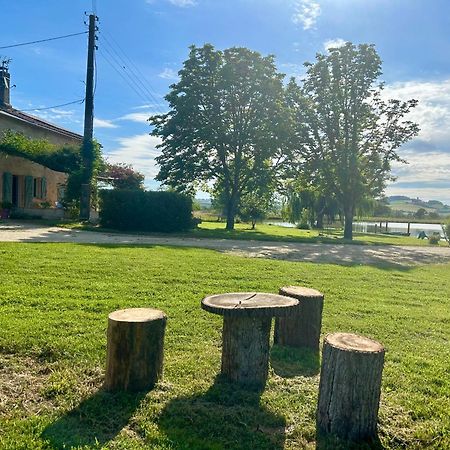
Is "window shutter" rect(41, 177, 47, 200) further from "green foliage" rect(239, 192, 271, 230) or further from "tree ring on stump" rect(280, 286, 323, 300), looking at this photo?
"tree ring on stump" rect(280, 286, 323, 300)

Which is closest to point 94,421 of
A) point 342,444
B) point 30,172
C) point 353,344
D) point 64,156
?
point 342,444

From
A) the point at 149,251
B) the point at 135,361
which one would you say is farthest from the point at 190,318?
the point at 149,251

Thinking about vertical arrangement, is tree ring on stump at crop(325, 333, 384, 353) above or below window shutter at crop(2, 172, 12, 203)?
below

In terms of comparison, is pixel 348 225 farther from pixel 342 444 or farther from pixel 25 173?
pixel 342 444

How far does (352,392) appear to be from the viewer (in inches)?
109

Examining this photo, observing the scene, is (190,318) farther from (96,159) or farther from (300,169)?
(300,169)

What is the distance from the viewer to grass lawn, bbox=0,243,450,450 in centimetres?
276

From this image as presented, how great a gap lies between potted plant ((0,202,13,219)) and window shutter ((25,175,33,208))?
2209mm

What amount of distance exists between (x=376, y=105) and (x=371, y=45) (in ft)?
11.1

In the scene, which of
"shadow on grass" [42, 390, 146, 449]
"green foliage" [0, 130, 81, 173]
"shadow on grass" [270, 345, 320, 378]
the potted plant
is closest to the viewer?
"shadow on grass" [42, 390, 146, 449]

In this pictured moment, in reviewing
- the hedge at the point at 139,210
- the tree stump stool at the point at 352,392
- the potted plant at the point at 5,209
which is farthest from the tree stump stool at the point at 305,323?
the potted plant at the point at 5,209

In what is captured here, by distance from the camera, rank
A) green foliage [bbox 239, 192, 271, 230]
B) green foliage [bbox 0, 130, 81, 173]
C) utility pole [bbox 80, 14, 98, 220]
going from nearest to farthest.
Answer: utility pole [bbox 80, 14, 98, 220] → green foliage [bbox 0, 130, 81, 173] → green foliage [bbox 239, 192, 271, 230]

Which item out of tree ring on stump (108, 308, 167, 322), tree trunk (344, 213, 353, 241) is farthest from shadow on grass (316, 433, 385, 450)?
tree trunk (344, 213, 353, 241)

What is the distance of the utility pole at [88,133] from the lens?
19.9m
